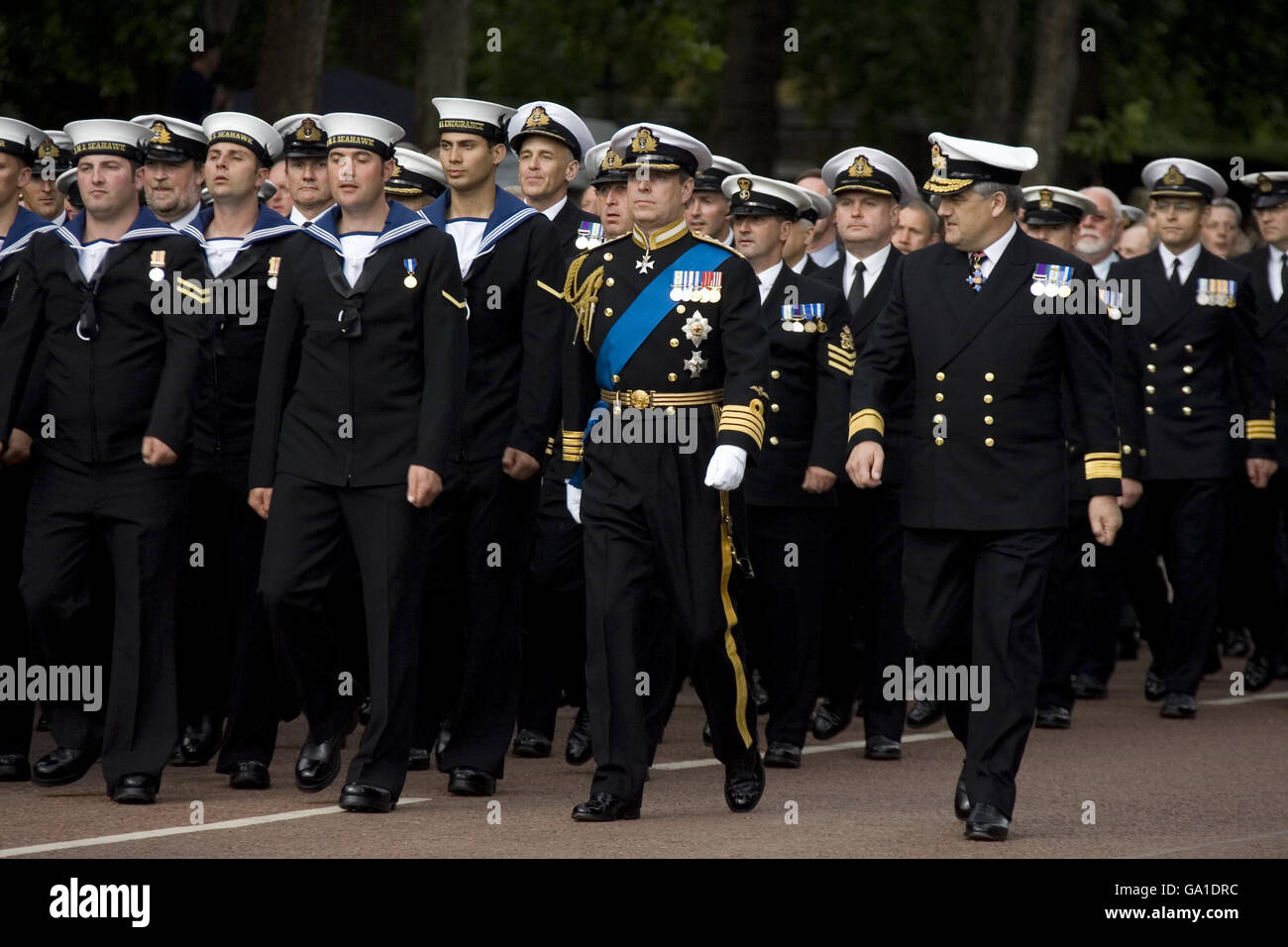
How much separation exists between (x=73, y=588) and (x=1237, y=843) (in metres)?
4.39

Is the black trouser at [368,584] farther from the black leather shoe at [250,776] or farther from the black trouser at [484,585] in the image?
the black leather shoe at [250,776]

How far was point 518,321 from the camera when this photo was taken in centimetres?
998

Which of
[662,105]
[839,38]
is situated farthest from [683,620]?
[662,105]

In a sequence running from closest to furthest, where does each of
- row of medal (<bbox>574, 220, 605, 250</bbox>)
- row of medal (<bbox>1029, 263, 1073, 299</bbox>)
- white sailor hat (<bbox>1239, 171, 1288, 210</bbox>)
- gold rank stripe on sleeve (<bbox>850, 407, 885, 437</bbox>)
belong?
row of medal (<bbox>1029, 263, 1073, 299</bbox>)
gold rank stripe on sleeve (<bbox>850, 407, 885, 437</bbox>)
row of medal (<bbox>574, 220, 605, 250</bbox>)
white sailor hat (<bbox>1239, 171, 1288, 210</bbox>)

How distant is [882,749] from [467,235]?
3010 millimetres

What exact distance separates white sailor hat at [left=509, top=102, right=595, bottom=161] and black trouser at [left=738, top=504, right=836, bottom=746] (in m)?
1.86

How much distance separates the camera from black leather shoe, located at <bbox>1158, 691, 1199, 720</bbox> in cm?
1266

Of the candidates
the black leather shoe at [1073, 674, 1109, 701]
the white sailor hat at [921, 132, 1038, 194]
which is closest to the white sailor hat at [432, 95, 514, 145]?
the white sailor hat at [921, 132, 1038, 194]

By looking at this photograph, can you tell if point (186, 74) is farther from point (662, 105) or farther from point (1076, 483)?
point (662, 105)

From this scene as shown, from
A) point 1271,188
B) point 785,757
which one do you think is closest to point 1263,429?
point 1271,188

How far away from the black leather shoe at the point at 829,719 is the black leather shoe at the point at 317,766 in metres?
3.00

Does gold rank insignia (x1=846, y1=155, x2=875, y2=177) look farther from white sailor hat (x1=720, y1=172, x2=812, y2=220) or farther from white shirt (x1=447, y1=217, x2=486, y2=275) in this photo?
white shirt (x1=447, y1=217, x2=486, y2=275)

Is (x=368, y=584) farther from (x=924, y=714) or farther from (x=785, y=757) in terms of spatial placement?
(x=924, y=714)
